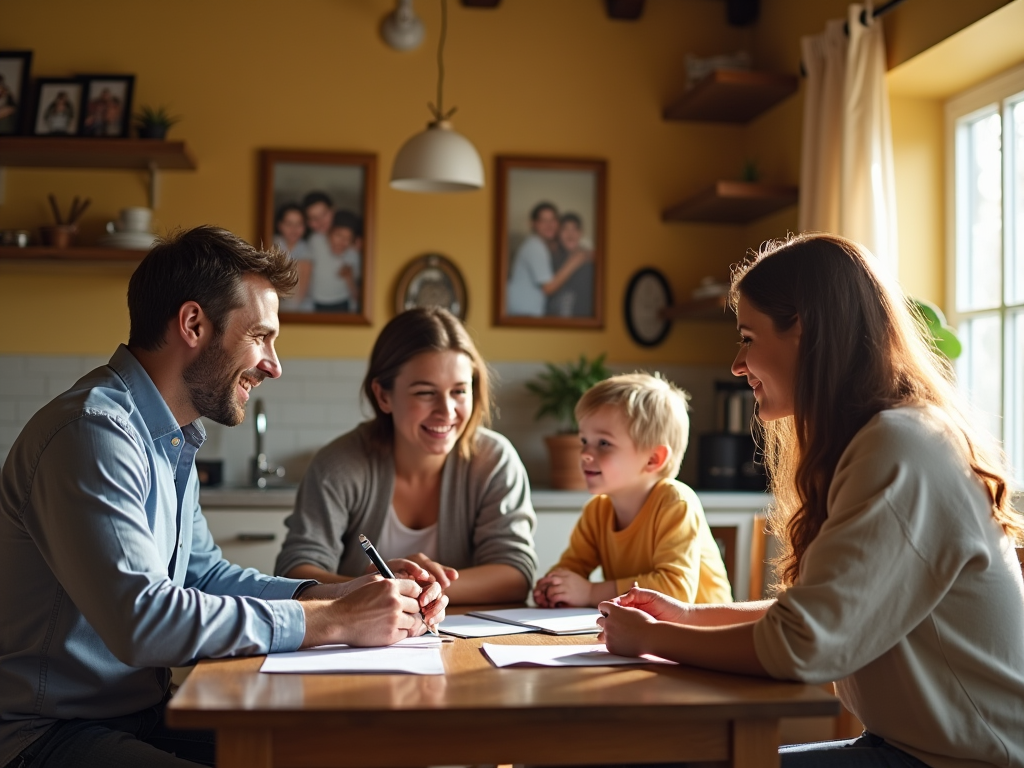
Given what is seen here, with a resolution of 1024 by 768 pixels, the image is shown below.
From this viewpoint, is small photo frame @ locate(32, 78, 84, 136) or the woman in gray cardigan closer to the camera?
the woman in gray cardigan

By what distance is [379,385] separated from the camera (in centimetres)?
248

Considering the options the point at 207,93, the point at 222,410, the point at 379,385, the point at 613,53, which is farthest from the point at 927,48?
the point at 207,93

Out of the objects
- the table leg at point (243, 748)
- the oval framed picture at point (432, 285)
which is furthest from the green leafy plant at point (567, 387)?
the table leg at point (243, 748)

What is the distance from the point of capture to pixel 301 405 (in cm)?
451

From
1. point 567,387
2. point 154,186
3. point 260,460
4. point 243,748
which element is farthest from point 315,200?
point 243,748

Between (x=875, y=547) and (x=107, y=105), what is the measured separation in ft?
12.9

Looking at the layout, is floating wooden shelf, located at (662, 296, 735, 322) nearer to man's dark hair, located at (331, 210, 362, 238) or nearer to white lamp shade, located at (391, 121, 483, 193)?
white lamp shade, located at (391, 121, 483, 193)

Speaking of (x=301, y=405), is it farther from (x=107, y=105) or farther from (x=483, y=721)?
(x=483, y=721)

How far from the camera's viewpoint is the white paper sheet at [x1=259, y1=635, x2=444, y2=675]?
140 centimetres

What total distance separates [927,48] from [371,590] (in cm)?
265

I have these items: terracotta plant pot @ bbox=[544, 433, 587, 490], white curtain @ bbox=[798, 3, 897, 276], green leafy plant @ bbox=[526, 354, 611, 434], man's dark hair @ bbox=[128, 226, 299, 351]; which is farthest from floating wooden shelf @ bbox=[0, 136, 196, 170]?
man's dark hair @ bbox=[128, 226, 299, 351]

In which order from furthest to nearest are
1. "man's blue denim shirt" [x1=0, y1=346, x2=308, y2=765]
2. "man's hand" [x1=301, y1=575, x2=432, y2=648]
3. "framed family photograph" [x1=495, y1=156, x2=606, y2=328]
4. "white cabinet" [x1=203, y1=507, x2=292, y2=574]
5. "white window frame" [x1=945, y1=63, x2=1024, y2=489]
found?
1. "framed family photograph" [x1=495, y1=156, x2=606, y2=328]
2. "white cabinet" [x1=203, y1=507, x2=292, y2=574]
3. "white window frame" [x1=945, y1=63, x2=1024, y2=489]
4. "man's hand" [x1=301, y1=575, x2=432, y2=648]
5. "man's blue denim shirt" [x1=0, y1=346, x2=308, y2=765]

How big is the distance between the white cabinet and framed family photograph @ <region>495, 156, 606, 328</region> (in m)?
1.39

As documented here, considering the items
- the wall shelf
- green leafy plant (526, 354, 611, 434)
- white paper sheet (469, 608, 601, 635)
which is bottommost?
white paper sheet (469, 608, 601, 635)
